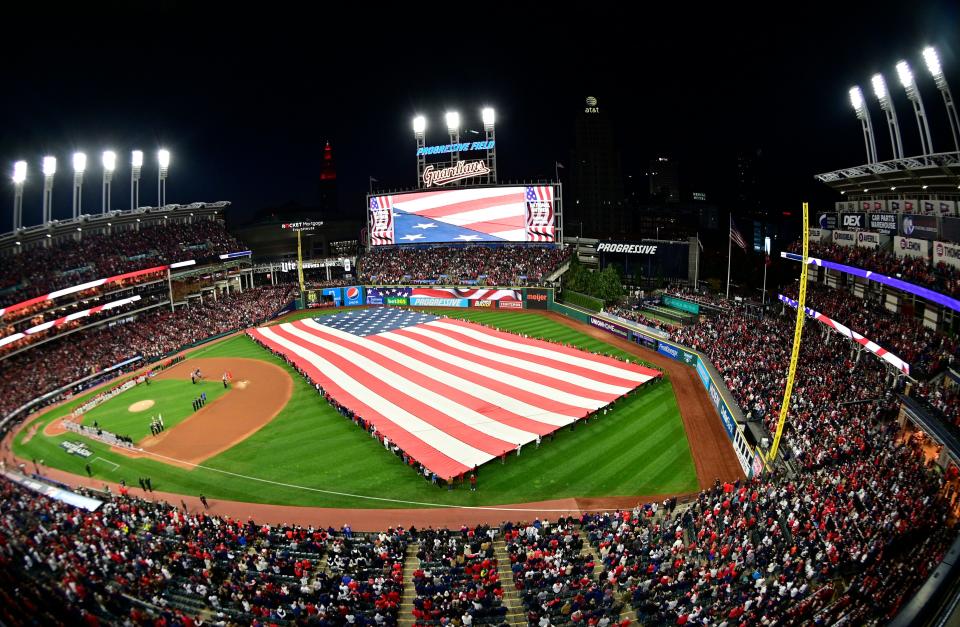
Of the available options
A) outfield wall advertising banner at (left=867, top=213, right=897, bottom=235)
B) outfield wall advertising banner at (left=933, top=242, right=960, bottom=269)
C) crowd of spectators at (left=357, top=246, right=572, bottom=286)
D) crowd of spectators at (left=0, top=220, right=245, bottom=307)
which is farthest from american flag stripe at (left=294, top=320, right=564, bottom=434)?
crowd of spectators at (left=0, top=220, right=245, bottom=307)

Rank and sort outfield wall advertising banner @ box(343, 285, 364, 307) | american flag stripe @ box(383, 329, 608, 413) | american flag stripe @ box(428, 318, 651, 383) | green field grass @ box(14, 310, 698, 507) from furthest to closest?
outfield wall advertising banner @ box(343, 285, 364, 307) → american flag stripe @ box(428, 318, 651, 383) → american flag stripe @ box(383, 329, 608, 413) → green field grass @ box(14, 310, 698, 507)

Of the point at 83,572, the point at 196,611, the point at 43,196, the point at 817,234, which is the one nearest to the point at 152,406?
the point at 83,572

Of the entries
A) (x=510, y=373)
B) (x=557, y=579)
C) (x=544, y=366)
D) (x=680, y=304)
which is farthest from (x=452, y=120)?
(x=557, y=579)

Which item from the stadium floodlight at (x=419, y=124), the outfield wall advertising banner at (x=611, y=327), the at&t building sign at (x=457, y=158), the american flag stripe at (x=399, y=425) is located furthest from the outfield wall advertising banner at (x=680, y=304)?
the stadium floodlight at (x=419, y=124)

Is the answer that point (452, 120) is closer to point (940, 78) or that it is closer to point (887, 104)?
point (887, 104)

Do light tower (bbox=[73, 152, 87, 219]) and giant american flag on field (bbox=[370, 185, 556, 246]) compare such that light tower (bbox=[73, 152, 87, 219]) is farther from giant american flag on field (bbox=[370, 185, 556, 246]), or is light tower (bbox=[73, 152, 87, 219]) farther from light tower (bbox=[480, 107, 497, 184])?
light tower (bbox=[480, 107, 497, 184])

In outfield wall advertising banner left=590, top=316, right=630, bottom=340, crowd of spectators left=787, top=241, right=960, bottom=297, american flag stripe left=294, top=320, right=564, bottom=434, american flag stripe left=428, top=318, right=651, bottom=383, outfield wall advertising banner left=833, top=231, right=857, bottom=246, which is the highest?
outfield wall advertising banner left=833, top=231, right=857, bottom=246
